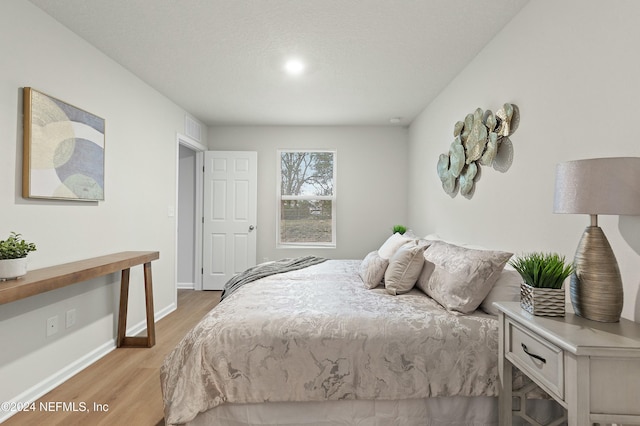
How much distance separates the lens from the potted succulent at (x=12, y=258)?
1.72 m

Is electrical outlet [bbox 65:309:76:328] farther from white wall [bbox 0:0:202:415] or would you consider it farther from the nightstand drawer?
the nightstand drawer

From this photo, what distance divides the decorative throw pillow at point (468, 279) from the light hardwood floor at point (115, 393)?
71.3 inches

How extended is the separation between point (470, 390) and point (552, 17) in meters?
2.12

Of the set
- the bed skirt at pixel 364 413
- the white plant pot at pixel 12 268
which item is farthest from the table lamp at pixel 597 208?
the white plant pot at pixel 12 268

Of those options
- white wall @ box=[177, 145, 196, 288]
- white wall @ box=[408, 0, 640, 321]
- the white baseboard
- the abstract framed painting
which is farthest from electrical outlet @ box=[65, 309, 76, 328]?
white wall @ box=[408, 0, 640, 321]

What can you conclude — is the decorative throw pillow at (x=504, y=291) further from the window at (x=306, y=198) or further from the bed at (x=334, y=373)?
the window at (x=306, y=198)

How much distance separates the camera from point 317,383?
61.6 inches

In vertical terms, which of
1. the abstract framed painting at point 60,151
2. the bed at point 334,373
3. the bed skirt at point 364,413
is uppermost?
the abstract framed painting at point 60,151

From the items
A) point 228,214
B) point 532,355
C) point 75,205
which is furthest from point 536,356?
point 228,214

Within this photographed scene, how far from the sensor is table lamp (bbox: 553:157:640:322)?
1.11m

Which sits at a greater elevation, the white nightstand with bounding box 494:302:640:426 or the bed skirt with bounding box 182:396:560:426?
the white nightstand with bounding box 494:302:640:426

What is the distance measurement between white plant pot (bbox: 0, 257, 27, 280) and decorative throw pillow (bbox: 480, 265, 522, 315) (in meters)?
2.68

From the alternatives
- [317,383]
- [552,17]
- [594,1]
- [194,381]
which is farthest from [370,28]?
[194,381]

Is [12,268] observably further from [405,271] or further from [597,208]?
[597,208]
